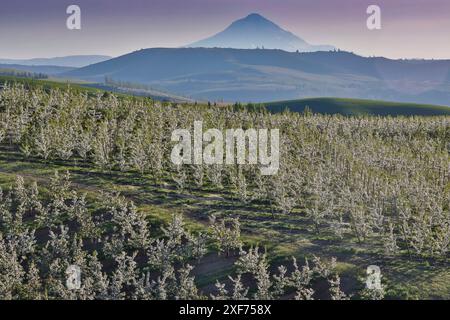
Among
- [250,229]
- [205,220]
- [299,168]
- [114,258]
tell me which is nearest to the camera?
[114,258]

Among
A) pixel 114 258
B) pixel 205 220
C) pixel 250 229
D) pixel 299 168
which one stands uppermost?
pixel 299 168

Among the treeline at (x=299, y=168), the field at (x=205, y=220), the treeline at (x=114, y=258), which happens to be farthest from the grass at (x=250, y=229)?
the treeline at (x=114, y=258)

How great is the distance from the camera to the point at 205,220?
66.3m

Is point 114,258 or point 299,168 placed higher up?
point 299,168

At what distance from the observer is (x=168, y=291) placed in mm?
48469

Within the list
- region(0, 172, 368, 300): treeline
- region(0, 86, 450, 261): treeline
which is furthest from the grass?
region(0, 172, 368, 300): treeline

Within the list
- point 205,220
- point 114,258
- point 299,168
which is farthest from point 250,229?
point 299,168

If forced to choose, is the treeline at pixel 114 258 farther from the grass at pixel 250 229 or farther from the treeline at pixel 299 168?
the treeline at pixel 299 168

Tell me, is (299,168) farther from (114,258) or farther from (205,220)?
(114,258)

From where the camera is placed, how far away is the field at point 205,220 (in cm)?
5022

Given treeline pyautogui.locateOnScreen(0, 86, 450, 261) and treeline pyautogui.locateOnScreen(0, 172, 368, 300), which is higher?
treeline pyautogui.locateOnScreen(0, 86, 450, 261)

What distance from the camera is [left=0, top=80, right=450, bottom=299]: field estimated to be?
50.2m

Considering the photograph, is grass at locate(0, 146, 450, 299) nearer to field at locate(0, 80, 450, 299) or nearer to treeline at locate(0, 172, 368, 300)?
field at locate(0, 80, 450, 299)
